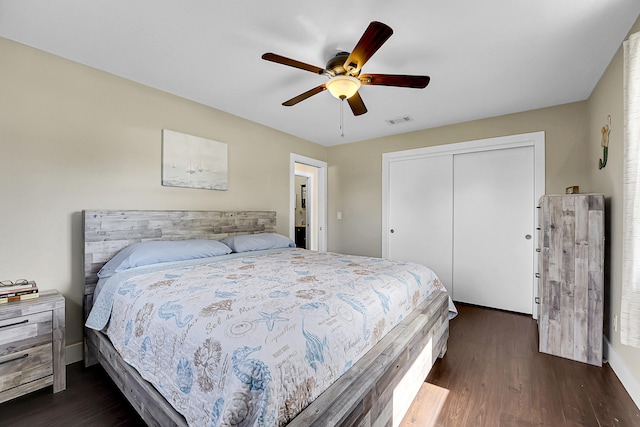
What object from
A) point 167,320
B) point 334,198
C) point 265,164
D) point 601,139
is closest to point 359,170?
Result: point 334,198

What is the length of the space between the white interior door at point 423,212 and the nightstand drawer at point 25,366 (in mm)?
3794

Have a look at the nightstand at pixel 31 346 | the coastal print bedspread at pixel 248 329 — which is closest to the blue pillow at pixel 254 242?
the coastal print bedspread at pixel 248 329

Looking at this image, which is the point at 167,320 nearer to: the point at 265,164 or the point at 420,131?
the point at 265,164

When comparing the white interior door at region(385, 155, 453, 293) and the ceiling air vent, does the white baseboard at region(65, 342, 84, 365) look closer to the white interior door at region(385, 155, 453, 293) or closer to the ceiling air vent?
the white interior door at region(385, 155, 453, 293)

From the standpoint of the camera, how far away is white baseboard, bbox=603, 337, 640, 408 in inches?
68.2

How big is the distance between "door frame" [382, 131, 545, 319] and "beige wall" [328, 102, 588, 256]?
60mm

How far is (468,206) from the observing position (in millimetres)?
3668

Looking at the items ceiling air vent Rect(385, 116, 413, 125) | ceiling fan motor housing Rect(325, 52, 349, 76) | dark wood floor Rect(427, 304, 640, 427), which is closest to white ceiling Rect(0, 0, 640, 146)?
ceiling fan motor housing Rect(325, 52, 349, 76)

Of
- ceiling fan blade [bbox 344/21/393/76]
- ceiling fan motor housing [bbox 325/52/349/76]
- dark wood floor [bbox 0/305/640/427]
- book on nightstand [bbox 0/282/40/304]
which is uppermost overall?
ceiling fan motor housing [bbox 325/52/349/76]

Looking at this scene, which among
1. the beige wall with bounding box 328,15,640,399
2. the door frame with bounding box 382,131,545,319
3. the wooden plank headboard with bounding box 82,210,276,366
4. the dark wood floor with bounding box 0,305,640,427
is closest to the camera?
the dark wood floor with bounding box 0,305,640,427

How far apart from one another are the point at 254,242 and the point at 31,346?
178 centimetres

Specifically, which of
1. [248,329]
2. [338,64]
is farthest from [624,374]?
[338,64]

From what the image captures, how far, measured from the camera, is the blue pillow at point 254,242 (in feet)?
9.58

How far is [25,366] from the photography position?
5.67 ft
